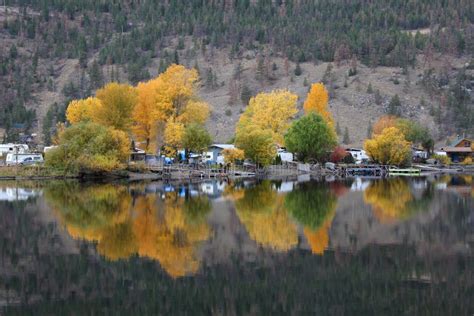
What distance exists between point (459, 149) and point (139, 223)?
86.7 meters

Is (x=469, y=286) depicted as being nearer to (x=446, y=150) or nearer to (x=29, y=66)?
(x=446, y=150)

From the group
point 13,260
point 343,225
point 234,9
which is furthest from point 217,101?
point 13,260

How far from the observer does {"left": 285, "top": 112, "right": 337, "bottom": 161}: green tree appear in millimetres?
89562

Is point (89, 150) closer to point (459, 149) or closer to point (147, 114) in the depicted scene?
point (147, 114)

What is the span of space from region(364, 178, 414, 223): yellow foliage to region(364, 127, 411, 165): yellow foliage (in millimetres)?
31656

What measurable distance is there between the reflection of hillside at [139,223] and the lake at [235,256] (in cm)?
8

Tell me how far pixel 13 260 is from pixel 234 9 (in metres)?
175

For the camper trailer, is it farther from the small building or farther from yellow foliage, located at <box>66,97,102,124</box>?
yellow foliage, located at <box>66,97,102,124</box>

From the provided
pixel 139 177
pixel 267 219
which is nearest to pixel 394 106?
pixel 139 177

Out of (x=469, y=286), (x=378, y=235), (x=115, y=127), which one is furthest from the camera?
(x=115, y=127)

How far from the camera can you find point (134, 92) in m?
79.8

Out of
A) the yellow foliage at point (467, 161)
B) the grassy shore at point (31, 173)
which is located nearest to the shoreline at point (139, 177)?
the grassy shore at point (31, 173)

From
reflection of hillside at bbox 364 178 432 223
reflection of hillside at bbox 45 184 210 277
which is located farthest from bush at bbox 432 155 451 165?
reflection of hillside at bbox 45 184 210 277

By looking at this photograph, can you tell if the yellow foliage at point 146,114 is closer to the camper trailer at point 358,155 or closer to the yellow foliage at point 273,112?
the yellow foliage at point 273,112
